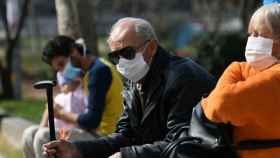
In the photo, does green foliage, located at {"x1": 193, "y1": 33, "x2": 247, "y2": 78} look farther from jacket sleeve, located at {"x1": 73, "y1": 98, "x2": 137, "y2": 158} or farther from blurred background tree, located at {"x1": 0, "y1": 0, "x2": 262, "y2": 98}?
jacket sleeve, located at {"x1": 73, "y1": 98, "x2": 137, "y2": 158}

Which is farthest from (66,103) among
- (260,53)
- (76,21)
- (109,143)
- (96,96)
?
(260,53)

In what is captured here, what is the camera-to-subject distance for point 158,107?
3889 mm

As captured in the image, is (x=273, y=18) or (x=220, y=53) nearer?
(x=273, y=18)

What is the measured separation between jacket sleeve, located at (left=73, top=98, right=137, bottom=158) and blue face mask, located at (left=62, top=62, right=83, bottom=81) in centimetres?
159

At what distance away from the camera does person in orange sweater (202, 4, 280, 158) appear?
125 inches

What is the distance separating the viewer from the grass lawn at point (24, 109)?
424 inches

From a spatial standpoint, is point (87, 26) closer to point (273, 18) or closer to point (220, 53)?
point (220, 53)

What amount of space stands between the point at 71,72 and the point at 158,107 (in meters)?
2.05

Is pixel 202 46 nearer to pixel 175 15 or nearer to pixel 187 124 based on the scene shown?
pixel 187 124

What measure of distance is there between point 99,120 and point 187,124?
193 cm

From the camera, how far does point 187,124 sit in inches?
146

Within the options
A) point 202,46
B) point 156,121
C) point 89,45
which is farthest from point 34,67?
point 156,121

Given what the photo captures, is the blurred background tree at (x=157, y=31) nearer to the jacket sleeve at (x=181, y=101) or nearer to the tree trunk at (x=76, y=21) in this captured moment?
the tree trunk at (x=76, y=21)

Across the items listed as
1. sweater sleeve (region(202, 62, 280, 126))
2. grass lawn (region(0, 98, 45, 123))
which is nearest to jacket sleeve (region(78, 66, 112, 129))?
sweater sleeve (region(202, 62, 280, 126))
